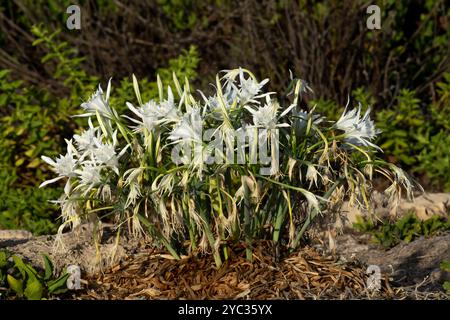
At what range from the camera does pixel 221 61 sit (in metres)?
7.94

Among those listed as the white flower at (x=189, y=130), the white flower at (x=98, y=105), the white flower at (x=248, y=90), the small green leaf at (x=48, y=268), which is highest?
the white flower at (x=248, y=90)

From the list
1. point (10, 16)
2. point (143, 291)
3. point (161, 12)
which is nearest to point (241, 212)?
point (143, 291)

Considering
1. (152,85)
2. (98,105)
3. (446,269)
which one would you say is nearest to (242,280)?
(98,105)

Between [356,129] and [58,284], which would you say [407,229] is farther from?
[58,284]

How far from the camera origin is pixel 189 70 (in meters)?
6.32

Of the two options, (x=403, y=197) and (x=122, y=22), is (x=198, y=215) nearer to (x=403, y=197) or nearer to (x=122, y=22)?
(x=403, y=197)

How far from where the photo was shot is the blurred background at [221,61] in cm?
623

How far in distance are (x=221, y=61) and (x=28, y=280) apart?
436 cm

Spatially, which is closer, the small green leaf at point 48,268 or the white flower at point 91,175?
the white flower at point 91,175

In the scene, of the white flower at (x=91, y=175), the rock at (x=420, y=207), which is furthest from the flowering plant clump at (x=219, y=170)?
the rock at (x=420, y=207)

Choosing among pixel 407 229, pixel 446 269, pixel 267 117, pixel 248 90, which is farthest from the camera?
pixel 407 229

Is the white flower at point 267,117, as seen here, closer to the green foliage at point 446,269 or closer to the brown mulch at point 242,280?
the brown mulch at point 242,280

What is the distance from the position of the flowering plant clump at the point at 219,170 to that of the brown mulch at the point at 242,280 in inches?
2.7

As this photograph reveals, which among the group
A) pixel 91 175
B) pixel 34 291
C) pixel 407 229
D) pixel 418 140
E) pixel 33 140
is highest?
pixel 91 175
